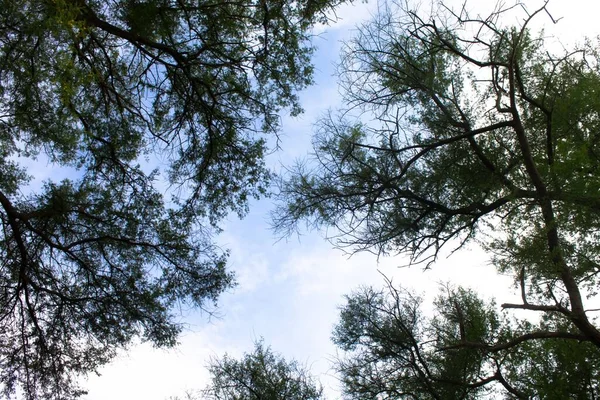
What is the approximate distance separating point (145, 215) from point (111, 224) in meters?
0.64

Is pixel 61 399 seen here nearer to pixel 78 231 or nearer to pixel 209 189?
pixel 78 231

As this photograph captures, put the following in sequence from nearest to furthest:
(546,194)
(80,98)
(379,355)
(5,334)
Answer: (546,194), (80,98), (5,334), (379,355)

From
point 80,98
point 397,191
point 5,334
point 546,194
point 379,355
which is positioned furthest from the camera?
point 379,355

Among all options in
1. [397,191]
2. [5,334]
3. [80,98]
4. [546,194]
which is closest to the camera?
[546,194]

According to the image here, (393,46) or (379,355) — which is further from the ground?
(393,46)

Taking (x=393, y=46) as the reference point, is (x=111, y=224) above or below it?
below

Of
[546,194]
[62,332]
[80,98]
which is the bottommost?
[546,194]

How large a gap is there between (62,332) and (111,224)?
235 cm

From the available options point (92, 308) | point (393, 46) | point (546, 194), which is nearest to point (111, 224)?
point (92, 308)

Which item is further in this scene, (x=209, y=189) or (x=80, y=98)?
(x=209, y=189)

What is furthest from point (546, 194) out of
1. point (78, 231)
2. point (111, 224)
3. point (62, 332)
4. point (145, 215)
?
point (62, 332)

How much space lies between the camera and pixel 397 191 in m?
9.68

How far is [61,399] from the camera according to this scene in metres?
8.93

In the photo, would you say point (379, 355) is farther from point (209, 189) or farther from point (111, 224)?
point (111, 224)
